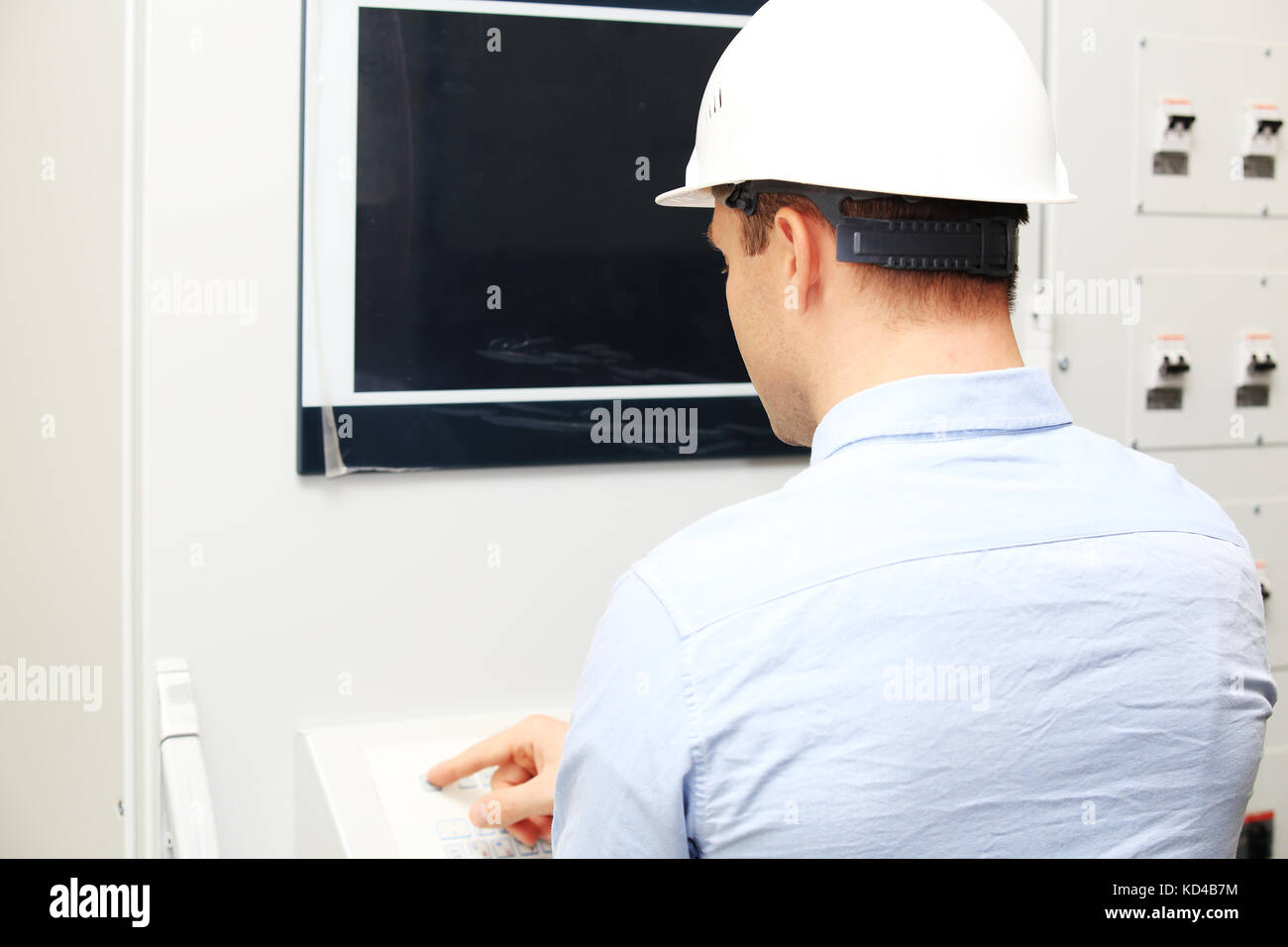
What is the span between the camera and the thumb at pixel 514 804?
110cm

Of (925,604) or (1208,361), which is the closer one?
(925,604)

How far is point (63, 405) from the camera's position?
1.32 m

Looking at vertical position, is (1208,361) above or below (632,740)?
above

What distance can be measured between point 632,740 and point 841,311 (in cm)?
30

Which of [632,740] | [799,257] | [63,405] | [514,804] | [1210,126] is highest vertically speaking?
[1210,126]

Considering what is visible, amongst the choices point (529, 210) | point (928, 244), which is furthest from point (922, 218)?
point (529, 210)

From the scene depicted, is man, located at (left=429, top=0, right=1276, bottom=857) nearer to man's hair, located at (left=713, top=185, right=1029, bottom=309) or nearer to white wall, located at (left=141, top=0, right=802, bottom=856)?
man's hair, located at (left=713, top=185, right=1029, bottom=309)

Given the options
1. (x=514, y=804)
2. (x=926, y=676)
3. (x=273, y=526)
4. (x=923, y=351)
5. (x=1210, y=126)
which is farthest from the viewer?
(x=1210, y=126)

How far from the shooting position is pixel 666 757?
0.62 metres

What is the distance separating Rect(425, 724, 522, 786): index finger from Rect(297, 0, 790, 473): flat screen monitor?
0.95 ft

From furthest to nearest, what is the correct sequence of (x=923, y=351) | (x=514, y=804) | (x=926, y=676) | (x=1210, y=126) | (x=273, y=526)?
(x=1210, y=126) → (x=273, y=526) → (x=514, y=804) → (x=923, y=351) → (x=926, y=676)

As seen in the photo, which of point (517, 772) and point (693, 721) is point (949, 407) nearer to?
point (693, 721)

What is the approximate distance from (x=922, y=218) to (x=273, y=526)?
0.74m
